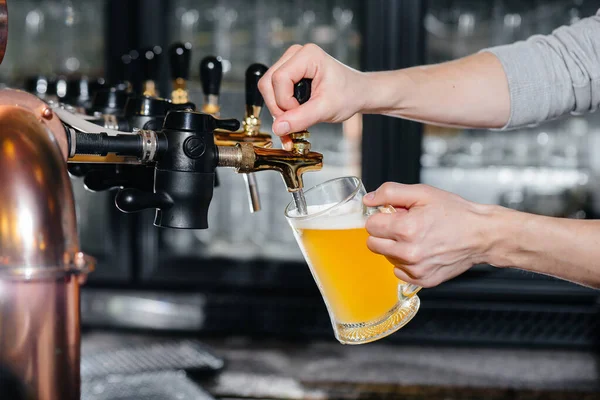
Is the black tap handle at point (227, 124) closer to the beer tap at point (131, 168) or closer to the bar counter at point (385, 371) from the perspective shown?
the beer tap at point (131, 168)

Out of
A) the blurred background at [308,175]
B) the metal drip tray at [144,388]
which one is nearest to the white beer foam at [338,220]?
the metal drip tray at [144,388]

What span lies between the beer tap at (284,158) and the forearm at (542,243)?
0.23 metres

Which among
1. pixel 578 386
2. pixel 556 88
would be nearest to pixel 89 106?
pixel 556 88

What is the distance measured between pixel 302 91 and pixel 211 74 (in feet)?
0.51

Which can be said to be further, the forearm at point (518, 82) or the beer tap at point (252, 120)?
the forearm at point (518, 82)

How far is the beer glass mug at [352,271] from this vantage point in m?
A: 0.83

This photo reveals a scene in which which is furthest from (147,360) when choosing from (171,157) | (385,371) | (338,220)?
(171,157)

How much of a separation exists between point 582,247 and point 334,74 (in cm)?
37

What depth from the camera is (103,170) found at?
86 centimetres

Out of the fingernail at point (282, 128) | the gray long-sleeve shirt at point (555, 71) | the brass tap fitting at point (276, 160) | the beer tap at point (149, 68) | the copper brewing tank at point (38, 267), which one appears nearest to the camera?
the copper brewing tank at point (38, 267)

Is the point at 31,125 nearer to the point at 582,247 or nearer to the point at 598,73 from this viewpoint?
the point at 582,247

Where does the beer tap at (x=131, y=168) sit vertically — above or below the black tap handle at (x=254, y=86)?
below

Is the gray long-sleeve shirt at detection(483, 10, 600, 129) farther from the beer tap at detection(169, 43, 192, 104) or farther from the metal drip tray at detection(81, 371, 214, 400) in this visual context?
the metal drip tray at detection(81, 371, 214, 400)

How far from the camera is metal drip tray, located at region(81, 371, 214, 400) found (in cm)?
137
